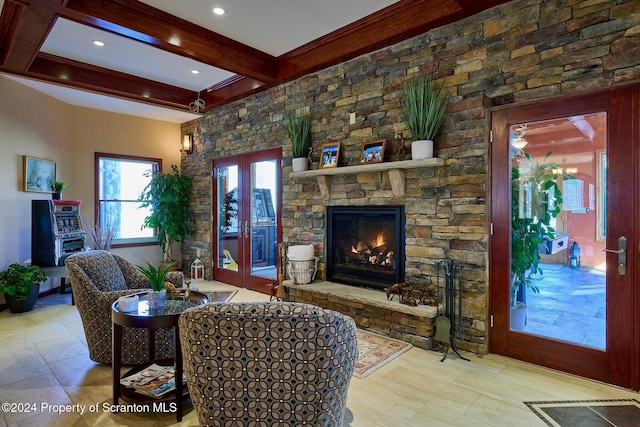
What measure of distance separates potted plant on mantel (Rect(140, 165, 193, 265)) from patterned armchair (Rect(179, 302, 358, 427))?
17.2ft

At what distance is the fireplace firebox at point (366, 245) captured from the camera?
3.69m

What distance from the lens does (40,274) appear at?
14.7 ft

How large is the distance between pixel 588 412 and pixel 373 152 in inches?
104

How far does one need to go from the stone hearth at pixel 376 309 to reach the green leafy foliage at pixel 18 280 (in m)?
3.09

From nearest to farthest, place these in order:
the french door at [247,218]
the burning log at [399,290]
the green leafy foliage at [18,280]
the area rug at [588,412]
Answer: the area rug at [588,412] → the burning log at [399,290] → the green leafy foliage at [18,280] → the french door at [247,218]

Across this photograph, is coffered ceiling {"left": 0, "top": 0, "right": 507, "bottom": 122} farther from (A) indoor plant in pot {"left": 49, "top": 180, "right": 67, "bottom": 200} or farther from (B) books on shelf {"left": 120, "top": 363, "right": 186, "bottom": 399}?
(B) books on shelf {"left": 120, "top": 363, "right": 186, "bottom": 399}

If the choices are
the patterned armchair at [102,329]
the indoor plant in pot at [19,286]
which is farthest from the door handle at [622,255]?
the indoor plant in pot at [19,286]

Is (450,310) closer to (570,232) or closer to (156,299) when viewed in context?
(570,232)

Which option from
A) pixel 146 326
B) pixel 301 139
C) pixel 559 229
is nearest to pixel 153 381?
pixel 146 326

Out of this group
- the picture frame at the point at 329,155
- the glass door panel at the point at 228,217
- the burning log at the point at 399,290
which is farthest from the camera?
the glass door panel at the point at 228,217

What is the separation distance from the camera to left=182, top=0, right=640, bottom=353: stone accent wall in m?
2.59

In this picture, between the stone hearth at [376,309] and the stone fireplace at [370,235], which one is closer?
the stone hearth at [376,309]

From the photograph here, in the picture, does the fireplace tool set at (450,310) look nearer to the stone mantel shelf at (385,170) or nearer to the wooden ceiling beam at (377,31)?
the stone mantel shelf at (385,170)

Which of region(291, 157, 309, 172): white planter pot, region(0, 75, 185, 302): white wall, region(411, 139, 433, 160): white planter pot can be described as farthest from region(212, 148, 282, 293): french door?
region(411, 139, 433, 160): white planter pot
